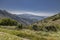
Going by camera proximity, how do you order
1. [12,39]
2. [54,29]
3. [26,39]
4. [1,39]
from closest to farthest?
[1,39] < [12,39] < [26,39] < [54,29]

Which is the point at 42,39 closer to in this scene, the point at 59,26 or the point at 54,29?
the point at 54,29

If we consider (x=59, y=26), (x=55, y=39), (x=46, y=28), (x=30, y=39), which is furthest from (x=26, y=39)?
(x=59, y=26)

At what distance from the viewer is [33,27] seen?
40969 mm

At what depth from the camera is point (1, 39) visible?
20.0 meters

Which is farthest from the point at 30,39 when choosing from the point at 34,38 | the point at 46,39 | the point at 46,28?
the point at 46,28

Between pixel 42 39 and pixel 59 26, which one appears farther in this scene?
pixel 59 26

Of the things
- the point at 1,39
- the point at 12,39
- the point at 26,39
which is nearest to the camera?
the point at 1,39

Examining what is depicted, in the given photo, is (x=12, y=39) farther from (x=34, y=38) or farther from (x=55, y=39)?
(x=55, y=39)

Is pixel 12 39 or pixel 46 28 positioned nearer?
pixel 12 39

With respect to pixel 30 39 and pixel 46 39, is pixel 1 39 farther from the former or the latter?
pixel 46 39

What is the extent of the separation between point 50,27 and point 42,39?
1447 centimetres

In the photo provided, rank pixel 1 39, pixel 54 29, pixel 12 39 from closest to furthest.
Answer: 1. pixel 1 39
2. pixel 12 39
3. pixel 54 29

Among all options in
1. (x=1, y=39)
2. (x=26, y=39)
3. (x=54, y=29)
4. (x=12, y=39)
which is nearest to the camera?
(x=1, y=39)

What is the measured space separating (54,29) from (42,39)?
14075 mm
